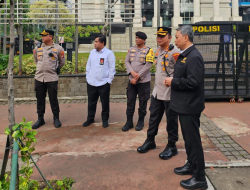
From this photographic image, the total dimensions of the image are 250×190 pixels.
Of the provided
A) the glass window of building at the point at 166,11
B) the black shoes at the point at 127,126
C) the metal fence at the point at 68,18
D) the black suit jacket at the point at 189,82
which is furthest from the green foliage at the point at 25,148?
the glass window of building at the point at 166,11

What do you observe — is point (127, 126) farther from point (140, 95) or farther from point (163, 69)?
point (163, 69)

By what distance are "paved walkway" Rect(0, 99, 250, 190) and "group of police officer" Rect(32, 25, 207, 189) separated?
221mm

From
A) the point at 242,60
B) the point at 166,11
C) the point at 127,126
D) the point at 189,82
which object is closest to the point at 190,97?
the point at 189,82

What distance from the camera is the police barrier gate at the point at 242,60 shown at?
7684 mm

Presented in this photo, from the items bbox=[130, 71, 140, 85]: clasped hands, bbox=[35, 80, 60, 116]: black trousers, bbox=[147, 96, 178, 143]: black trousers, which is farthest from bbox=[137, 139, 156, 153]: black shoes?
bbox=[35, 80, 60, 116]: black trousers

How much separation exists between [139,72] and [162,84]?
4.06 feet

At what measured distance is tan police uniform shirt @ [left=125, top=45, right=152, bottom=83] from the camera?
5129 mm

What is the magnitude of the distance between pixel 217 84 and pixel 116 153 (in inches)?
198

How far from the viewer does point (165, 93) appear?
384 cm

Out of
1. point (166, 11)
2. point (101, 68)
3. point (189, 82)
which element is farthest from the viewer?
point (166, 11)

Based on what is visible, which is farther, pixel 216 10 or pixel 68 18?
pixel 216 10

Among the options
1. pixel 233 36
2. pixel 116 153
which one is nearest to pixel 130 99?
pixel 116 153

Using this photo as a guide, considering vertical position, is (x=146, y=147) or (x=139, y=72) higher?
(x=139, y=72)

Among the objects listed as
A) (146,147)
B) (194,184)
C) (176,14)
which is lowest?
(194,184)
